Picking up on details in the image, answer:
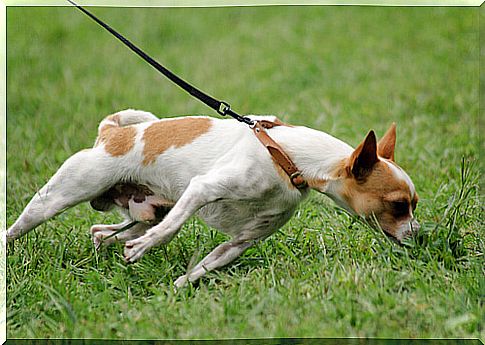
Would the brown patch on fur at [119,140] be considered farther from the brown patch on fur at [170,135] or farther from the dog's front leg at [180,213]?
the dog's front leg at [180,213]

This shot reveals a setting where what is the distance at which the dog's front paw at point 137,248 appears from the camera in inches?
156

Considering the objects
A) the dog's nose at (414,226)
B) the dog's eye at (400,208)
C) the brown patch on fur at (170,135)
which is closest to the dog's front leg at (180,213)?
the brown patch on fur at (170,135)

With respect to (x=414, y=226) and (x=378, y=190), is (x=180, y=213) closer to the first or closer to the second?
(x=378, y=190)

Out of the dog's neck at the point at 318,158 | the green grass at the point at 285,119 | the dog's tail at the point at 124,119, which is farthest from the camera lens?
the dog's tail at the point at 124,119

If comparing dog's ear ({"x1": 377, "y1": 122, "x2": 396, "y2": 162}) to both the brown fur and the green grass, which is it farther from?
the green grass

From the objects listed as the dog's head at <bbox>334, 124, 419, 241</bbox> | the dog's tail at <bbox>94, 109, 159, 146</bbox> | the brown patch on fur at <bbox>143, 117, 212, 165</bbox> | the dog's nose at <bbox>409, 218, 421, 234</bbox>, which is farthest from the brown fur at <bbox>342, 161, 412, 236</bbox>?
the dog's tail at <bbox>94, 109, 159, 146</bbox>

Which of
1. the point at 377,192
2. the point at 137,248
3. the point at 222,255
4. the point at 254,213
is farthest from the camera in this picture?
the point at 222,255

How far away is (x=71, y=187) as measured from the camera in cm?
452

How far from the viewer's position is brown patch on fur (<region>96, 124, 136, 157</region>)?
177 inches

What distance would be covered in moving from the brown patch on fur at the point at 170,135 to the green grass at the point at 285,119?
0.58m

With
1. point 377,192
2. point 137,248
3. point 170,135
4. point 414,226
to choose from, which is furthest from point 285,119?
point 137,248

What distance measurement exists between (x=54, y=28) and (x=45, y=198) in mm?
5013

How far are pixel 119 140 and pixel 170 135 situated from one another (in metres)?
0.28

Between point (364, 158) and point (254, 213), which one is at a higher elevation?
point (364, 158)
